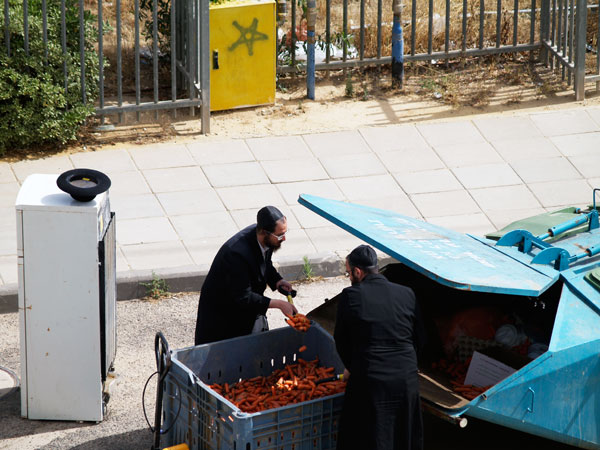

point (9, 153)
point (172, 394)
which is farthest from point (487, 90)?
point (172, 394)

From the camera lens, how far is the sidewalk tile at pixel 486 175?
10266 mm

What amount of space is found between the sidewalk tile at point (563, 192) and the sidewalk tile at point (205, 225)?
129 inches

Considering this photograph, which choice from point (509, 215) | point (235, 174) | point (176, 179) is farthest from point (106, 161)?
point (509, 215)

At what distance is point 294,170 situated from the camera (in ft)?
34.0

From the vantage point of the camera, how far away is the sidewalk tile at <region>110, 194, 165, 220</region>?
368 inches

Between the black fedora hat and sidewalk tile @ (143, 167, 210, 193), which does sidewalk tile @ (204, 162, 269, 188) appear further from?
the black fedora hat

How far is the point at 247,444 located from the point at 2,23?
6.62 metres

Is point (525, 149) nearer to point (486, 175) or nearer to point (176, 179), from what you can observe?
point (486, 175)

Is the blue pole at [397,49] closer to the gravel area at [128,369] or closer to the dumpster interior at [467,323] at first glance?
the gravel area at [128,369]

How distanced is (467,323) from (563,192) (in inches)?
169

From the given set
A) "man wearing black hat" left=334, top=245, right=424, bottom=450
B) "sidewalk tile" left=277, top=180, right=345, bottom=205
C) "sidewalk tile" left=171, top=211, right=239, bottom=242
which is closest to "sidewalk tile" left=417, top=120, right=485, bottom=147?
"sidewalk tile" left=277, top=180, right=345, bottom=205

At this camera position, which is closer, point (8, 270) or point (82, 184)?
point (82, 184)

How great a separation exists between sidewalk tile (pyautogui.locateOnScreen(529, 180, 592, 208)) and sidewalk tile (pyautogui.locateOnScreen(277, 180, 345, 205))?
6.90ft

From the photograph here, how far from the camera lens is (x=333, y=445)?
A: 17.8ft
